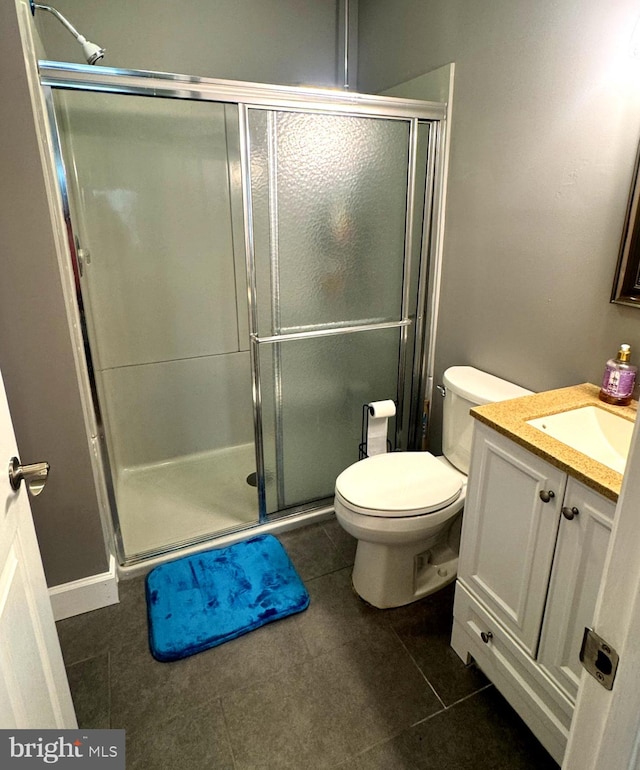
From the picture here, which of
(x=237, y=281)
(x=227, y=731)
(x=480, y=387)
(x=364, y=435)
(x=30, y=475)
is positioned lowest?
(x=227, y=731)

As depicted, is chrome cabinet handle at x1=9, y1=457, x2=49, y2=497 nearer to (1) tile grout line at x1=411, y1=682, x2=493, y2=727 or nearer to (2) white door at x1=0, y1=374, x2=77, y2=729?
(2) white door at x1=0, y1=374, x2=77, y2=729

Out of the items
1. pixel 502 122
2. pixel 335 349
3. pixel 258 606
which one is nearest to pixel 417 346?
pixel 335 349

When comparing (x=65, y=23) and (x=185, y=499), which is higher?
(x=65, y=23)

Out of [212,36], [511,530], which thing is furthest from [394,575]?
[212,36]

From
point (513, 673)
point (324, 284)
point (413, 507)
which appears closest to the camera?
point (513, 673)

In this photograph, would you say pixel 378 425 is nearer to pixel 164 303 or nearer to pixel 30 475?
pixel 164 303

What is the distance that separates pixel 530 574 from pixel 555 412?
0.47m

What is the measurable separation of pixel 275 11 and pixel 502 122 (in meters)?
1.36

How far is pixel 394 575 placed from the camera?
5.82ft

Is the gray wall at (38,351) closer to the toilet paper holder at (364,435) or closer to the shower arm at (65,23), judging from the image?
the shower arm at (65,23)

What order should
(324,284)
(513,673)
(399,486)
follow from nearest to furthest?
(513,673) → (399,486) → (324,284)

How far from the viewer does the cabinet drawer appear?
48.4 inches

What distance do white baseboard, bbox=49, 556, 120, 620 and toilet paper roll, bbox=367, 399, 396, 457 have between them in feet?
3.82

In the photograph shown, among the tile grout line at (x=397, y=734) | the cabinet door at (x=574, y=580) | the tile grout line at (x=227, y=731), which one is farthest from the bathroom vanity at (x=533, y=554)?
the tile grout line at (x=227, y=731)
